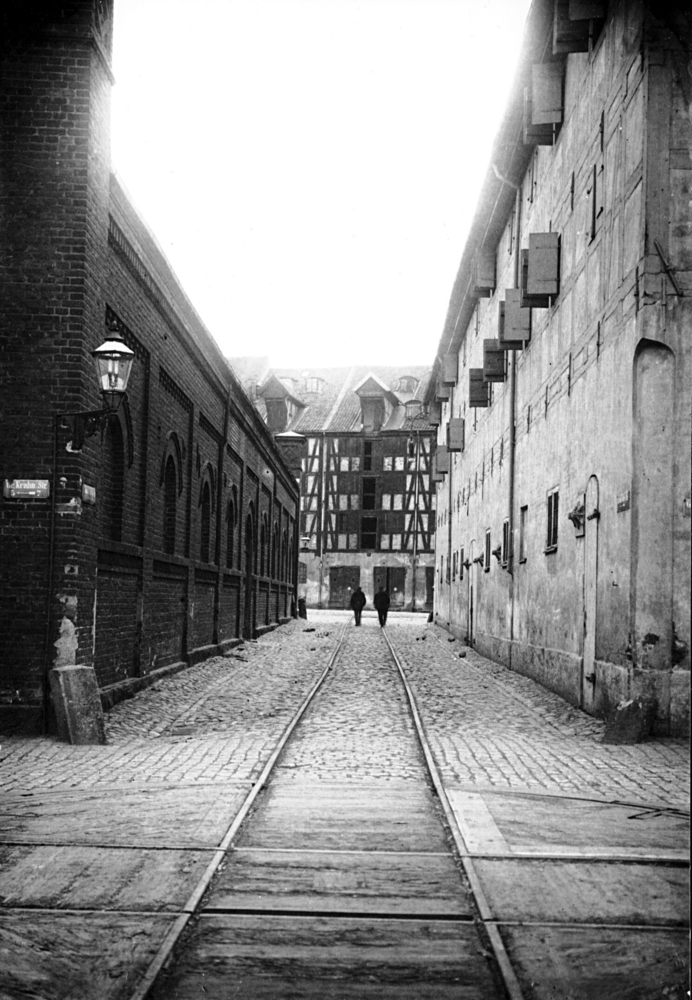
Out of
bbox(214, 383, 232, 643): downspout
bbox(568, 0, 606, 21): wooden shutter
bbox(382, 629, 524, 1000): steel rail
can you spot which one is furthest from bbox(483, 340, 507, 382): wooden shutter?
bbox(382, 629, 524, 1000): steel rail

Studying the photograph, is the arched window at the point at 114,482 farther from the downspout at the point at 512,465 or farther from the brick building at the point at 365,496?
the brick building at the point at 365,496

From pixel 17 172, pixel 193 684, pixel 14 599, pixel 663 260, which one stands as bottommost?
pixel 193 684

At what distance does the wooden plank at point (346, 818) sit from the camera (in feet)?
19.6

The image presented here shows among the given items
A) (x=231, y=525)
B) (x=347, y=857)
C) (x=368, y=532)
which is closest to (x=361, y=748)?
(x=347, y=857)

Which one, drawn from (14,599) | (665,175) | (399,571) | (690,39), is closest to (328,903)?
(14,599)

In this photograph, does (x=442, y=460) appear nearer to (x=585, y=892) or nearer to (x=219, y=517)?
(x=219, y=517)

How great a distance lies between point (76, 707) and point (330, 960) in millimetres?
6136

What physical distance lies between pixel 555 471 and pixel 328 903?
10.3m

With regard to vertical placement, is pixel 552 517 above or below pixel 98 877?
above

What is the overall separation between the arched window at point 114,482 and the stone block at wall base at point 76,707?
3089mm

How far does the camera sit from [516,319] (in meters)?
17.6

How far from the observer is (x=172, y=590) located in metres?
16.7

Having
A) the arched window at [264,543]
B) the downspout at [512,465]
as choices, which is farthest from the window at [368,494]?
the downspout at [512,465]

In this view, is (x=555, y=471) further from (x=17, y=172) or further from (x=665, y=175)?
(x=17, y=172)
